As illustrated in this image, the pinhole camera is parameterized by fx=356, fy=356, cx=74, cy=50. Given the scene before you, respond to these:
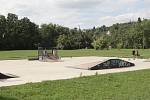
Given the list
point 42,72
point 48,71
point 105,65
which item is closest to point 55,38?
point 105,65

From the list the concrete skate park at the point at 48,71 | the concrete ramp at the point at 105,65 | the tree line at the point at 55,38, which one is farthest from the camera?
the tree line at the point at 55,38

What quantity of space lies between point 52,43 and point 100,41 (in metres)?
23.5

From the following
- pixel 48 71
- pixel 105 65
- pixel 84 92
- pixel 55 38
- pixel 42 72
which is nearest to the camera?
pixel 84 92

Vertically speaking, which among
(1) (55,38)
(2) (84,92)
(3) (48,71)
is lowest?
(3) (48,71)

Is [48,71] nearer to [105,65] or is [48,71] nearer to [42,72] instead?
[42,72]

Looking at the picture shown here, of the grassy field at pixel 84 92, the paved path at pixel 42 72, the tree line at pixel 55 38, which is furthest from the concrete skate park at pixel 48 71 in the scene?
the tree line at pixel 55 38

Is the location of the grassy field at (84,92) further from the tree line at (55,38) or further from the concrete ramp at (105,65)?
the tree line at (55,38)

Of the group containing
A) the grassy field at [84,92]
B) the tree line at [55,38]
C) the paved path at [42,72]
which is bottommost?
the paved path at [42,72]

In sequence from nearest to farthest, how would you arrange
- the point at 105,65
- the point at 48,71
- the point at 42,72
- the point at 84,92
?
1. the point at 84,92
2. the point at 42,72
3. the point at 48,71
4. the point at 105,65

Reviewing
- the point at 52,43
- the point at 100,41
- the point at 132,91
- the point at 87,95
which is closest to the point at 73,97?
the point at 87,95

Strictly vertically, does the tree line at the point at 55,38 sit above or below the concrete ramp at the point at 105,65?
above

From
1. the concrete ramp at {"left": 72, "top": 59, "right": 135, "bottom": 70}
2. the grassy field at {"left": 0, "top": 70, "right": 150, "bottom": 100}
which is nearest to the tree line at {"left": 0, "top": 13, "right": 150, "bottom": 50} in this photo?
the concrete ramp at {"left": 72, "top": 59, "right": 135, "bottom": 70}

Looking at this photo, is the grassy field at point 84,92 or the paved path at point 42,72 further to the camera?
the paved path at point 42,72

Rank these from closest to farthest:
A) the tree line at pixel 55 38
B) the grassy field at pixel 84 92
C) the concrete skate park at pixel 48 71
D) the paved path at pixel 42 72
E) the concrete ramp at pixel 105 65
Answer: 1. the grassy field at pixel 84 92
2. the paved path at pixel 42 72
3. the concrete skate park at pixel 48 71
4. the concrete ramp at pixel 105 65
5. the tree line at pixel 55 38
